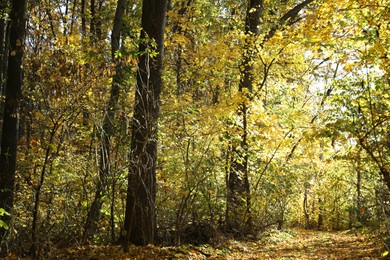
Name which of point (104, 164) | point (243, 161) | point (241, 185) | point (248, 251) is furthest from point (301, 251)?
point (104, 164)

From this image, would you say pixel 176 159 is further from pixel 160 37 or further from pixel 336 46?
pixel 336 46

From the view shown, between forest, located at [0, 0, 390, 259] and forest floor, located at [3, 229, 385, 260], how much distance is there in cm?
5

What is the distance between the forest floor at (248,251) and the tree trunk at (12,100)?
218 centimetres

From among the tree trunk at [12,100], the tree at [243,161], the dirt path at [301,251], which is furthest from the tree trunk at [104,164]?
the tree at [243,161]

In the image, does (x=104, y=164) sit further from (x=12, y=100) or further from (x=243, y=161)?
(x=243, y=161)

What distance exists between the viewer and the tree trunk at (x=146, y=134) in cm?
579

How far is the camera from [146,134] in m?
5.67

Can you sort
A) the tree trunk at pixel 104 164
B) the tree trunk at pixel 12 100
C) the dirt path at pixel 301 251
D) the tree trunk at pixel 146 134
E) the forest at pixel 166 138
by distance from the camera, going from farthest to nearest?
the tree trunk at pixel 12 100 < the dirt path at pixel 301 251 < the forest at pixel 166 138 < the tree trunk at pixel 146 134 < the tree trunk at pixel 104 164

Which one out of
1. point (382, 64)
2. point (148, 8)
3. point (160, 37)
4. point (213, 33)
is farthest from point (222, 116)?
point (213, 33)

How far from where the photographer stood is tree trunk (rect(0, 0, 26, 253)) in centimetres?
738

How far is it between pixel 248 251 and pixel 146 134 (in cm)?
351

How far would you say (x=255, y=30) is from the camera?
10.1 meters

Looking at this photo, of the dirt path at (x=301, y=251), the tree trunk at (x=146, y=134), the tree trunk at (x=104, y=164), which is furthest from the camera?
the dirt path at (x=301, y=251)

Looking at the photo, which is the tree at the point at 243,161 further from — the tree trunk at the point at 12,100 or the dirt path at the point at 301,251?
the tree trunk at the point at 12,100
